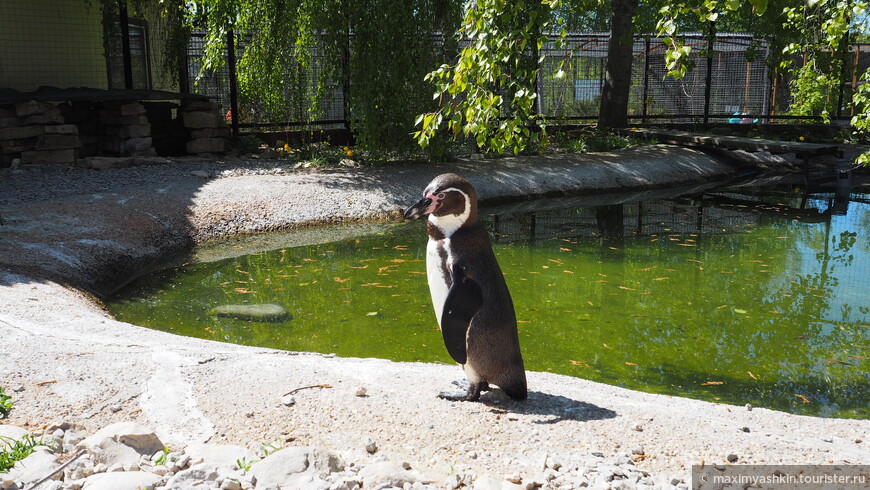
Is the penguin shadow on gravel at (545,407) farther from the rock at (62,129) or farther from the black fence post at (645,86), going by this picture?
the black fence post at (645,86)

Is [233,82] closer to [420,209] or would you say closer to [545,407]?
[420,209]

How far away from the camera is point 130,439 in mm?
2688

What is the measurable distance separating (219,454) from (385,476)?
621 mm

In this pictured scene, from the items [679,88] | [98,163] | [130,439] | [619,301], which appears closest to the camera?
[130,439]

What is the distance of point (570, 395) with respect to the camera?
3656mm

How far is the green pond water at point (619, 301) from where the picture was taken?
4797mm

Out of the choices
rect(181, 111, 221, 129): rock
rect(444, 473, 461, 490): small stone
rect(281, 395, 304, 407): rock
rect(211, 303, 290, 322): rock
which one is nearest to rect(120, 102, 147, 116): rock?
rect(181, 111, 221, 129): rock

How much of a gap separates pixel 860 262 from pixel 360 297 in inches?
201

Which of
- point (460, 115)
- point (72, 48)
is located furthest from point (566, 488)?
point (72, 48)

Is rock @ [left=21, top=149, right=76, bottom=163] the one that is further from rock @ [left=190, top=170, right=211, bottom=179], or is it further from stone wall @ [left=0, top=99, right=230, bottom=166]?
rock @ [left=190, top=170, right=211, bottom=179]

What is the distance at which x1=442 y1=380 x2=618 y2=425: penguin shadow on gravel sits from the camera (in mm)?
3221

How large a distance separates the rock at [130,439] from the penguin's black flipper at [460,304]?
1.21m

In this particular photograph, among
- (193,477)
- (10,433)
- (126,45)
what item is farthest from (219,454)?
(126,45)

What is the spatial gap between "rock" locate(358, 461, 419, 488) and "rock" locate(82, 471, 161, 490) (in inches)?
26.6
